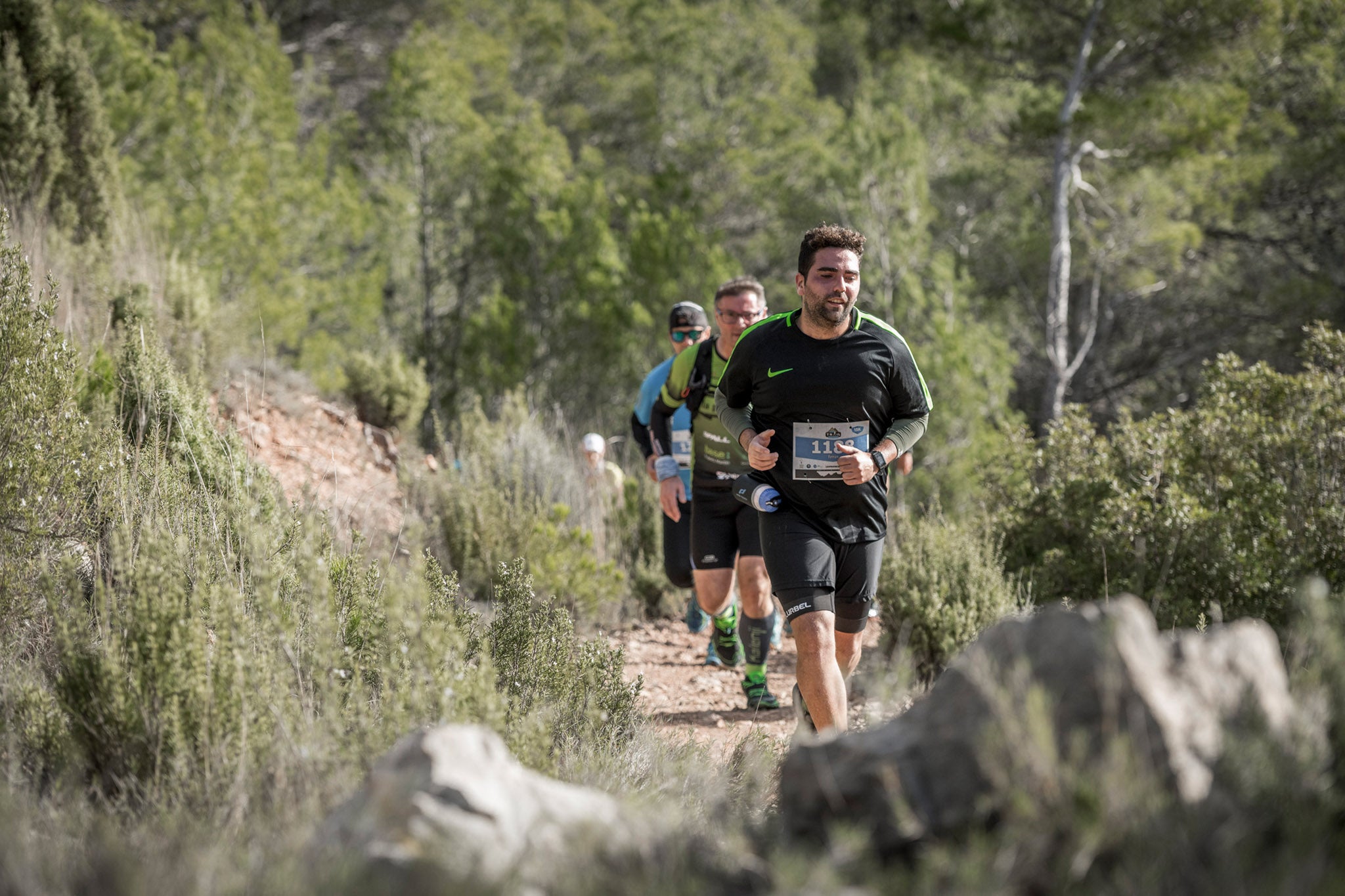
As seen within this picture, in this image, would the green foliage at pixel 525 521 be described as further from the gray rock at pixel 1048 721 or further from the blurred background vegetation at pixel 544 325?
the gray rock at pixel 1048 721

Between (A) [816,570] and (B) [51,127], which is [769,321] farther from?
(B) [51,127]

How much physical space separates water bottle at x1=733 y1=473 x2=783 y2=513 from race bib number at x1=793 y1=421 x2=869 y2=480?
11cm

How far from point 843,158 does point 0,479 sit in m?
13.6

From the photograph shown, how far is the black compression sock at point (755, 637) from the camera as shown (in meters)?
5.10

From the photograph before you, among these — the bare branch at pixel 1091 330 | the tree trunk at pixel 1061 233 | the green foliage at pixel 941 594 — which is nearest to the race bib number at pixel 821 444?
the green foliage at pixel 941 594

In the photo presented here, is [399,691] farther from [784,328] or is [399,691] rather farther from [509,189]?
[509,189]

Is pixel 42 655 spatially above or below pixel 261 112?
below

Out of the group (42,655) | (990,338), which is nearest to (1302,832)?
(42,655)

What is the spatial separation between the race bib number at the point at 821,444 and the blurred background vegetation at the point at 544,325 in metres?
0.75

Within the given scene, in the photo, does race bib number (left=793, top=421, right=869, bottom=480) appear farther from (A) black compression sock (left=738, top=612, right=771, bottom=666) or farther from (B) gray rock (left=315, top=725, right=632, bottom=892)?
(B) gray rock (left=315, top=725, right=632, bottom=892)

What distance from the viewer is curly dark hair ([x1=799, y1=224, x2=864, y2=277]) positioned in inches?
144

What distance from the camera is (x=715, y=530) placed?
5.10 m

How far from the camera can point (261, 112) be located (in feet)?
42.9

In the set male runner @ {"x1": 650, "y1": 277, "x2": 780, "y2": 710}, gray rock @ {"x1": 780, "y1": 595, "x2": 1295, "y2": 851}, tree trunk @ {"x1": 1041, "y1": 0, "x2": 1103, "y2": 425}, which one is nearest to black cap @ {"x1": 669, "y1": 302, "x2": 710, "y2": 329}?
male runner @ {"x1": 650, "y1": 277, "x2": 780, "y2": 710}
